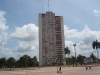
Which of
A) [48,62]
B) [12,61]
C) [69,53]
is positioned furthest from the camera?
[48,62]

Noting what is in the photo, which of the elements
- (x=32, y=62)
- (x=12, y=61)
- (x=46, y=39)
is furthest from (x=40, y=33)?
(x=12, y=61)

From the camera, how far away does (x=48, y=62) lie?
545 feet

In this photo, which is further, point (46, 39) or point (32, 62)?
point (46, 39)

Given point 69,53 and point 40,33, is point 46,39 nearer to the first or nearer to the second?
point 40,33

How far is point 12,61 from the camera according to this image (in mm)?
109625

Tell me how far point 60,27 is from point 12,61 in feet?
236

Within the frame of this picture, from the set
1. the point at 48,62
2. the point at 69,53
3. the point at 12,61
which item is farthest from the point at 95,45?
the point at 48,62

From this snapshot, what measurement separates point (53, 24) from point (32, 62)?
137ft

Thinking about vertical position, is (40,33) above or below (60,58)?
above

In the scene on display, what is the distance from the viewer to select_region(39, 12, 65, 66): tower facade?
16725cm

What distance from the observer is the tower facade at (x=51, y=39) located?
167 metres

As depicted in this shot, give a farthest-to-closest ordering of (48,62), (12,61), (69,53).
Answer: (48,62) → (69,53) → (12,61)

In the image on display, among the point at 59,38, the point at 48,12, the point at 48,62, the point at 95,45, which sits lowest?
the point at 48,62

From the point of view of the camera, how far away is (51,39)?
170 metres
